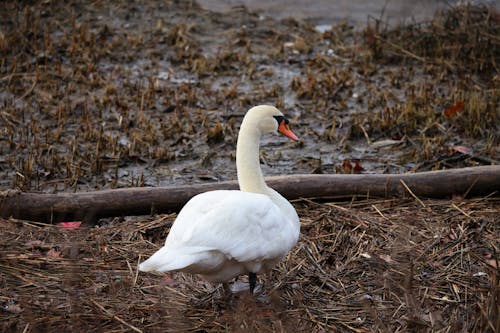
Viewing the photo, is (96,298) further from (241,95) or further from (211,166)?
(241,95)

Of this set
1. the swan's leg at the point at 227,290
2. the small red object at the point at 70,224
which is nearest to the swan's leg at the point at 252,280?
the swan's leg at the point at 227,290

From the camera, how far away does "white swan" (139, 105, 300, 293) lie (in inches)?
149

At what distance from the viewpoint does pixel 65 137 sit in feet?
23.2

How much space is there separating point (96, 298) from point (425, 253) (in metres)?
1.88

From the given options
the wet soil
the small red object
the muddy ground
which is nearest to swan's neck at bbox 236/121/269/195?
the muddy ground

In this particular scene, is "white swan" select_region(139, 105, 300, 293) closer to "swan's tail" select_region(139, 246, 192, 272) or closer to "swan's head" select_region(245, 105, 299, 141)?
"swan's tail" select_region(139, 246, 192, 272)

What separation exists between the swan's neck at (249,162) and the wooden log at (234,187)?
0.95 meters

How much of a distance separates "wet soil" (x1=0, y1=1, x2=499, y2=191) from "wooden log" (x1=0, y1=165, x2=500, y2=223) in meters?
0.72

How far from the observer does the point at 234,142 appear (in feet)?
23.2

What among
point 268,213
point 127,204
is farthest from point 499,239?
point 127,204

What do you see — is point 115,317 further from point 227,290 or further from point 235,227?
point 235,227

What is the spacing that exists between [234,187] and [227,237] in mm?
1603

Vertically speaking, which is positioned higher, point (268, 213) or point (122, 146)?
point (268, 213)

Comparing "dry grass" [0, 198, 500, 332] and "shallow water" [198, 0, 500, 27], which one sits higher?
"shallow water" [198, 0, 500, 27]
